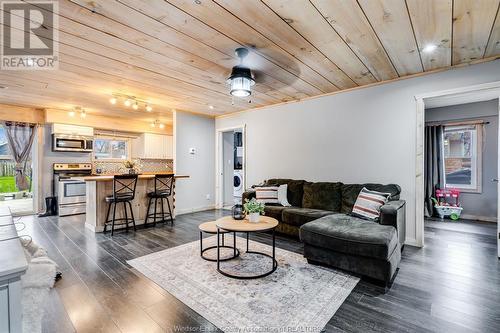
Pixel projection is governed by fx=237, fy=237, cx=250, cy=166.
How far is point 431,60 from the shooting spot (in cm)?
295

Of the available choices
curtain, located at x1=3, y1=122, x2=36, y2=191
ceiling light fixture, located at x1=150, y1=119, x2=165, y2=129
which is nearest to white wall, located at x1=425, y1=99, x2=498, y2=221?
ceiling light fixture, located at x1=150, y1=119, x2=165, y2=129

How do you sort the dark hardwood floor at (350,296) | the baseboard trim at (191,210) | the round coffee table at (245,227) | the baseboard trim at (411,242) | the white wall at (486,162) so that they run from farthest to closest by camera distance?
the baseboard trim at (191,210), the white wall at (486,162), the baseboard trim at (411,242), the round coffee table at (245,227), the dark hardwood floor at (350,296)

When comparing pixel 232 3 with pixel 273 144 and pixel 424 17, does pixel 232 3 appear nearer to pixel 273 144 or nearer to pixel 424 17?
pixel 424 17

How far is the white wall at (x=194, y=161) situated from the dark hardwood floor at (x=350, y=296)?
7.08ft

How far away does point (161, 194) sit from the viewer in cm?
454

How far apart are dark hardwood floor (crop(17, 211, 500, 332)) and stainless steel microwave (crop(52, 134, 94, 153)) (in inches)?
112

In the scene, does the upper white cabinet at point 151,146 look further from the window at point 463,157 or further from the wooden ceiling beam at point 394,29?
the window at point 463,157

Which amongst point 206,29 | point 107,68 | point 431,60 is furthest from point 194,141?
point 431,60

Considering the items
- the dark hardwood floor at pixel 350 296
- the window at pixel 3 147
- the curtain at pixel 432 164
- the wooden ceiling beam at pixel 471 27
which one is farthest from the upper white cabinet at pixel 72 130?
the curtain at pixel 432 164

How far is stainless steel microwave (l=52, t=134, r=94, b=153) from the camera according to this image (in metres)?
5.51

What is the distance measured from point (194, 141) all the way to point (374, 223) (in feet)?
14.2

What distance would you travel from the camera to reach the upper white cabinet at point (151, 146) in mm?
7033

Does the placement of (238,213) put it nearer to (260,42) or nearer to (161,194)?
(260,42)

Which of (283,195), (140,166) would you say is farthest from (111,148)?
(283,195)
